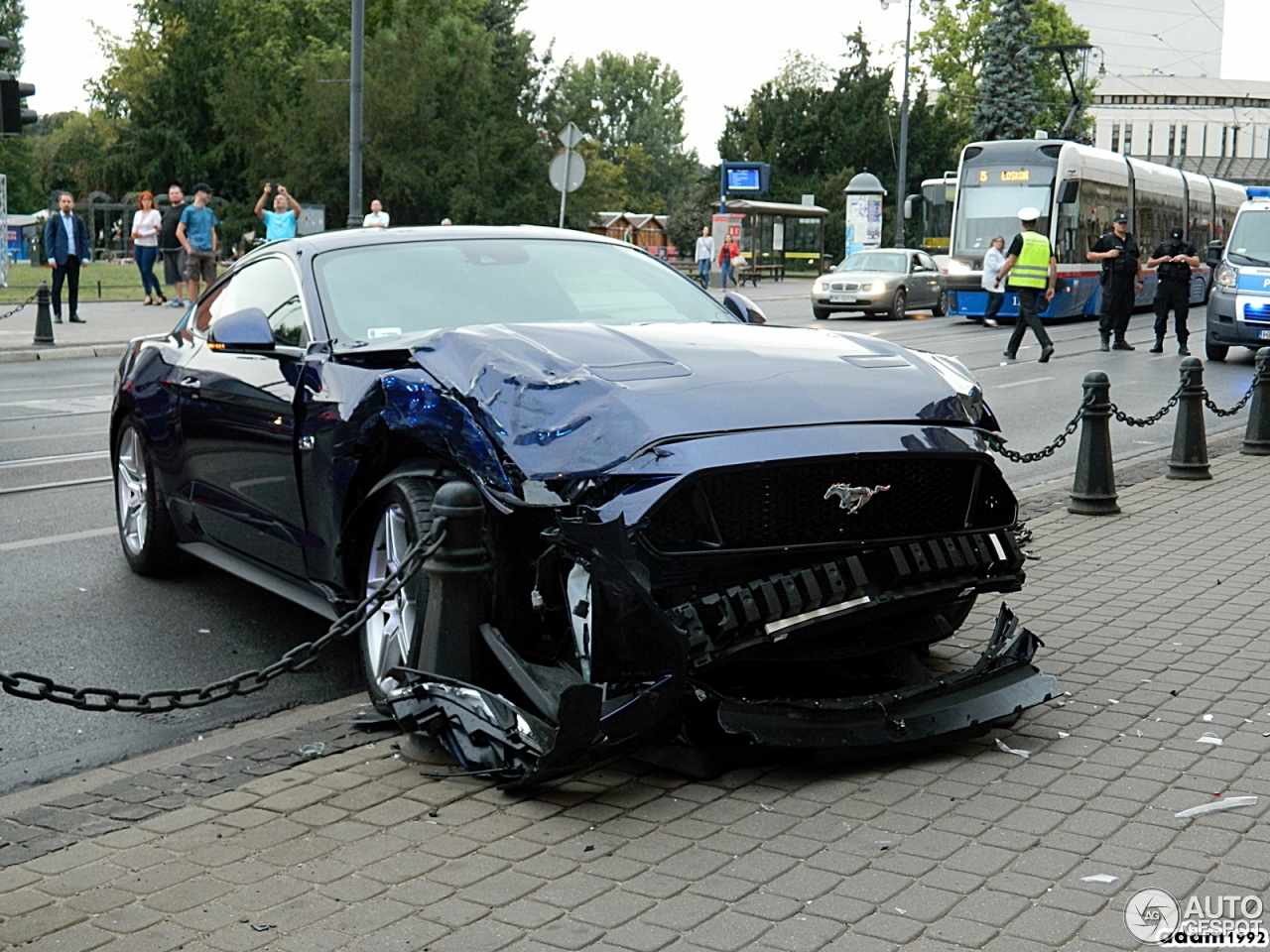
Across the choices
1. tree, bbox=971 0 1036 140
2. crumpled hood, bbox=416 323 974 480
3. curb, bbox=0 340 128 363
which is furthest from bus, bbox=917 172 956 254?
tree, bbox=971 0 1036 140

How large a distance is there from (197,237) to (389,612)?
21506 mm

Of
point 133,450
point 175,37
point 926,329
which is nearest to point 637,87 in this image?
point 175,37

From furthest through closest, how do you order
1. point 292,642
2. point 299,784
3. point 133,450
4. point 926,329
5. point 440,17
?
point 440,17 < point 926,329 < point 133,450 < point 292,642 < point 299,784

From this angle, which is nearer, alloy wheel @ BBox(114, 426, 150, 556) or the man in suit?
alloy wheel @ BBox(114, 426, 150, 556)

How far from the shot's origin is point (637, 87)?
152m

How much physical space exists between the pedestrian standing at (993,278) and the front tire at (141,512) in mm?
21454

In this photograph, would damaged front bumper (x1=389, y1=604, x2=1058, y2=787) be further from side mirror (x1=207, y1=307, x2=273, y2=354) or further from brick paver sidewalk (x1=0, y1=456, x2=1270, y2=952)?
side mirror (x1=207, y1=307, x2=273, y2=354)

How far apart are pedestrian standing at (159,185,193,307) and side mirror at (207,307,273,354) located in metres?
20.2

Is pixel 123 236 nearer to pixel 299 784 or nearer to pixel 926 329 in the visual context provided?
pixel 926 329

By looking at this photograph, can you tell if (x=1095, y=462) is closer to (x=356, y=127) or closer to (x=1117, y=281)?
(x=1117, y=281)

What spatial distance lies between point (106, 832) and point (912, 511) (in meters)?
2.48

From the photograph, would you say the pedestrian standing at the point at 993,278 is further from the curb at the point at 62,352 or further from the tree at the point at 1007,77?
the tree at the point at 1007,77

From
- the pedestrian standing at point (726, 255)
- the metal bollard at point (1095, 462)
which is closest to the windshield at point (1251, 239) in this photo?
the metal bollard at point (1095, 462)

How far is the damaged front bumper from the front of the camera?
4.14 m
